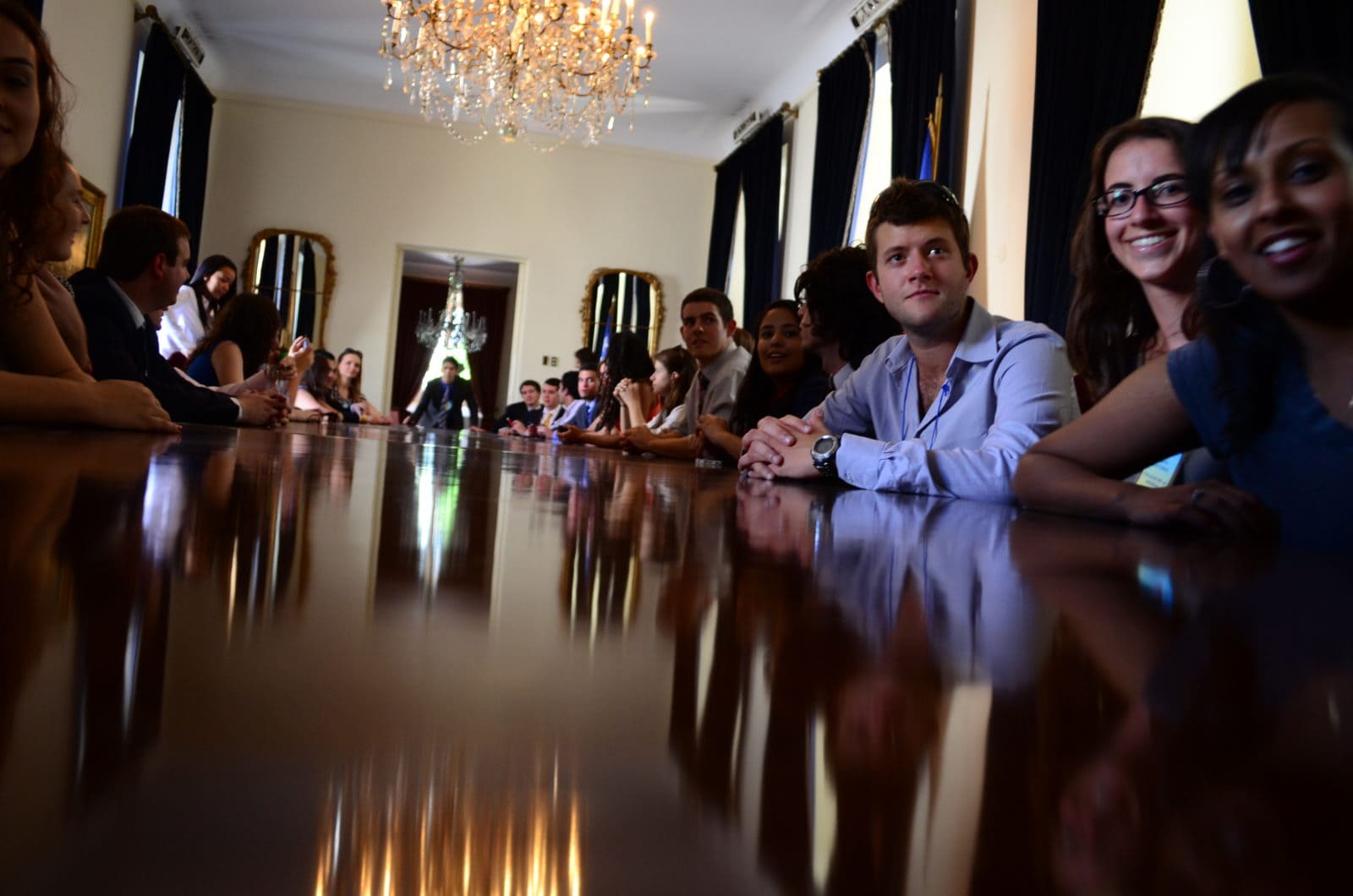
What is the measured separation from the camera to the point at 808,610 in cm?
22

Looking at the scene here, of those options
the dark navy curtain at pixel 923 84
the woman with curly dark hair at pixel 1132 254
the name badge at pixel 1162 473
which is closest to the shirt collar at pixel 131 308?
the woman with curly dark hair at pixel 1132 254

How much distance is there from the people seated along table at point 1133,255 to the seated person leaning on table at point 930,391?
6 cm

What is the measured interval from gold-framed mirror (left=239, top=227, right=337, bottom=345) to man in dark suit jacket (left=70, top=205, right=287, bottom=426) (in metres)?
5.53

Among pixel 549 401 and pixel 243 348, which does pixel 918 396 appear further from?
pixel 549 401

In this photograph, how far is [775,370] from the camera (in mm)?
2553

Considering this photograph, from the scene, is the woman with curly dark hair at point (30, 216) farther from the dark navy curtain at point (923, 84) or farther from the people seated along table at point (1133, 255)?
the dark navy curtain at point (923, 84)

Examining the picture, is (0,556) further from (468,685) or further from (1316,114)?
(1316,114)

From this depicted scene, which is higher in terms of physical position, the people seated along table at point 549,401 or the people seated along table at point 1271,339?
the people seated along table at point 549,401

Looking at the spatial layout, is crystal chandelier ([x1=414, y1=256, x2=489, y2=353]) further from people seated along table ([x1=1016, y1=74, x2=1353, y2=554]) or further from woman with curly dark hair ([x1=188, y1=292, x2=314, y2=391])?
people seated along table ([x1=1016, y1=74, x2=1353, y2=554])

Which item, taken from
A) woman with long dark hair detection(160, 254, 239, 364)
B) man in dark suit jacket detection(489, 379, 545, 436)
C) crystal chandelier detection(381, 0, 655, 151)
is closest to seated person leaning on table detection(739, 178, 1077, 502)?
crystal chandelier detection(381, 0, 655, 151)

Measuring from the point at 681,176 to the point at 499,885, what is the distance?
27.6 feet

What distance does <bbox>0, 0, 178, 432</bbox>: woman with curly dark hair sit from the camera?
1.16m

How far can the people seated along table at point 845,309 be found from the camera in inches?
86.5

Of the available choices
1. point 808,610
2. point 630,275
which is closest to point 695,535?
point 808,610
